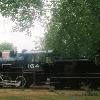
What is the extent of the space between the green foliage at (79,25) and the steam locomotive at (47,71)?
253 centimetres

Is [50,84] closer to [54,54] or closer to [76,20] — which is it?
[54,54]

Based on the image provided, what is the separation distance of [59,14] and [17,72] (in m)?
7.52

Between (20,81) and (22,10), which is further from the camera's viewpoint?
(20,81)

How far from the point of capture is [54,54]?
23.4 m

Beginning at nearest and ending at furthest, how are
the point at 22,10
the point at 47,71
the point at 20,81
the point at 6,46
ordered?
the point at 22,10 → the point at 47,71 → the point at 20,81 → the point at 6,46

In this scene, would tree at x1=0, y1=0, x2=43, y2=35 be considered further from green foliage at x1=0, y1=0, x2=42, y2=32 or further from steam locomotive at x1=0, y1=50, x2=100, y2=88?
steam locomotive at x1=0, y1=50, x2=100, y2=88

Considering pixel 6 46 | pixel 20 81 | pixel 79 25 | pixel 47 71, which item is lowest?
pixel 20 81

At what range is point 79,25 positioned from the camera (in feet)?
59.2

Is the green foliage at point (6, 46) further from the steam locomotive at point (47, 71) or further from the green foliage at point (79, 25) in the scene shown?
the green foliage at point (79, 25)

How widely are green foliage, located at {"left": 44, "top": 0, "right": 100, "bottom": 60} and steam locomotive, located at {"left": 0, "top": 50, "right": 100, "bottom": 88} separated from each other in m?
2.53

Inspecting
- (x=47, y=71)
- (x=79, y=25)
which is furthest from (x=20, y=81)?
(x=79, y=25)

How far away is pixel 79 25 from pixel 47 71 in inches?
256

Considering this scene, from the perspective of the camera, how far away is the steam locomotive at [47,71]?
23.0 m

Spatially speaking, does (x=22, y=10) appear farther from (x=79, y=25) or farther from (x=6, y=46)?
(x=6, y=46)
